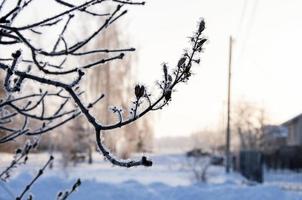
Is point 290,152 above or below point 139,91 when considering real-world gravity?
above

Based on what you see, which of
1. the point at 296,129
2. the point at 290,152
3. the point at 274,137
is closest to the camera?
the point at 290,152

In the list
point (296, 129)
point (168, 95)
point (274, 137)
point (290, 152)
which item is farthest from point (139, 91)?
point (274, 137)

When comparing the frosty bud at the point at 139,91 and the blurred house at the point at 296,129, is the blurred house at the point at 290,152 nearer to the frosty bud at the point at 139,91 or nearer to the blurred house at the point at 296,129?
the blurred house at the point at 296,129

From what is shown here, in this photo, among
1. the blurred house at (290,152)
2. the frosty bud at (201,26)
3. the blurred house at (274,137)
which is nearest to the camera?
the frosty bud at (201,26)

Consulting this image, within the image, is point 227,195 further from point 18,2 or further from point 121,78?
point 121,78

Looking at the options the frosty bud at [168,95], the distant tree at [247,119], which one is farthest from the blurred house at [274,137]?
the frosty bud at [168,95]

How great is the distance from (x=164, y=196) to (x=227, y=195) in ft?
4.73

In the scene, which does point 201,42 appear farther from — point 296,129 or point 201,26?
point 296,129

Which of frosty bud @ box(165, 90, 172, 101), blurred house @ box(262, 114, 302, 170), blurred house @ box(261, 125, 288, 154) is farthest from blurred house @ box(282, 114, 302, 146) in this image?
frosty bud @ box(165, 90, 172, 101)

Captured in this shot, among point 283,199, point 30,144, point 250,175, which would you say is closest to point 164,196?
point 283,199

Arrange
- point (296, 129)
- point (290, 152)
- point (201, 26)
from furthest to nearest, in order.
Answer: point (296, 129) → point (290, 152) → point (201, 26)

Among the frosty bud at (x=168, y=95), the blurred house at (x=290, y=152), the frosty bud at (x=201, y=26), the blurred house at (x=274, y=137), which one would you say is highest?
the blurred house at (x=274, y=137)

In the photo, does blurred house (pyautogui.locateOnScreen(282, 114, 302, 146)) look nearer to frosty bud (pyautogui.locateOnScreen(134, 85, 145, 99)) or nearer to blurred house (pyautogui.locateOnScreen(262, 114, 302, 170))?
blurred house (pyautogui.locateOnScreen(262, 114, 302, 170))

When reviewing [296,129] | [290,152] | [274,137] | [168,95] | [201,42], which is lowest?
[168,95]
